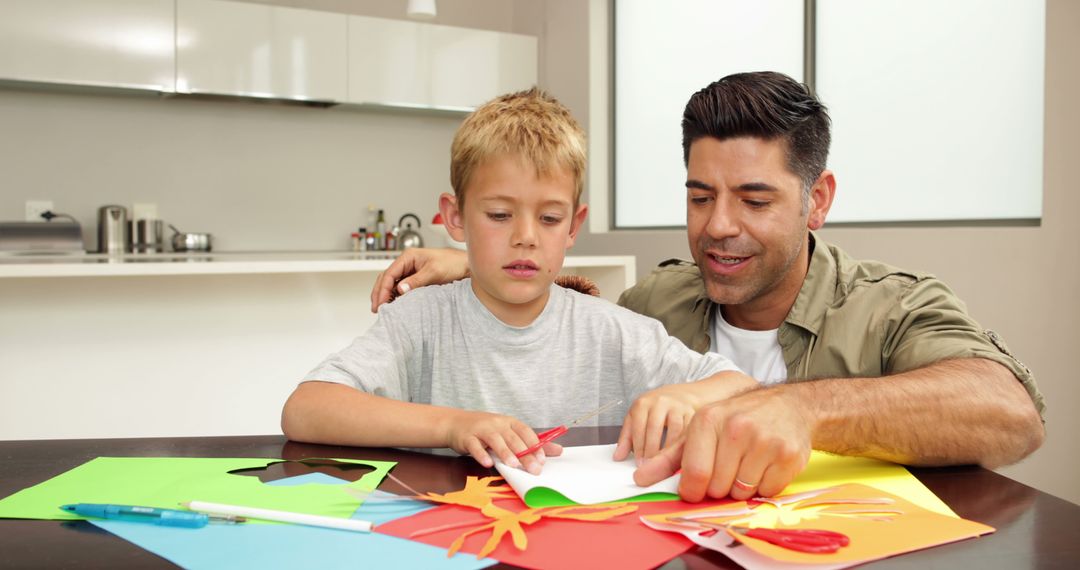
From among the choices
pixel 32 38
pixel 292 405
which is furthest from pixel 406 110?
pixel 292 405

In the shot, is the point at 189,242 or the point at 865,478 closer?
the point at 865,478

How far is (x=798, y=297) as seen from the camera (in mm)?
1540

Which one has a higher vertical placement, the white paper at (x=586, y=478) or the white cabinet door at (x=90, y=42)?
the white cabinet door at (x=90, y=42)

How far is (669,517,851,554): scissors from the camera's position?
61cm

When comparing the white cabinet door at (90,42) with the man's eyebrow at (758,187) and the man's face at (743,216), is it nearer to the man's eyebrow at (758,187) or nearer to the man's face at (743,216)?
the man's face at (743,216)

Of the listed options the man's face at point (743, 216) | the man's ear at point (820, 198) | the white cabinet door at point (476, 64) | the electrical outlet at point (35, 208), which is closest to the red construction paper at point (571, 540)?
the man's face at point (743, 216)

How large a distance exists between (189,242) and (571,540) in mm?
4187

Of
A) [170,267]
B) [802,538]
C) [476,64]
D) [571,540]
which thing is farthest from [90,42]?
[802,538]

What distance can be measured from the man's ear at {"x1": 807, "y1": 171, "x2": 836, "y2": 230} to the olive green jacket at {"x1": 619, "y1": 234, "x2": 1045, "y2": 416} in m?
0.05

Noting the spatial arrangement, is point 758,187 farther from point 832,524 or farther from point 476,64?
point 476,64

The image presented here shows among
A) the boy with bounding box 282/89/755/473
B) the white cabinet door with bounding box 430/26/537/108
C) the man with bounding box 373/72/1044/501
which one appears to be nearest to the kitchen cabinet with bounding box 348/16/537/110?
the white cabinet door with bounding box 430/26/537/108

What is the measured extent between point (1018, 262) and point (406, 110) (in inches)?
135

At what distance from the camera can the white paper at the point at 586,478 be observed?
0.75 m

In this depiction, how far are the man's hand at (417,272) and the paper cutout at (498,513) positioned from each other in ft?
2.29
